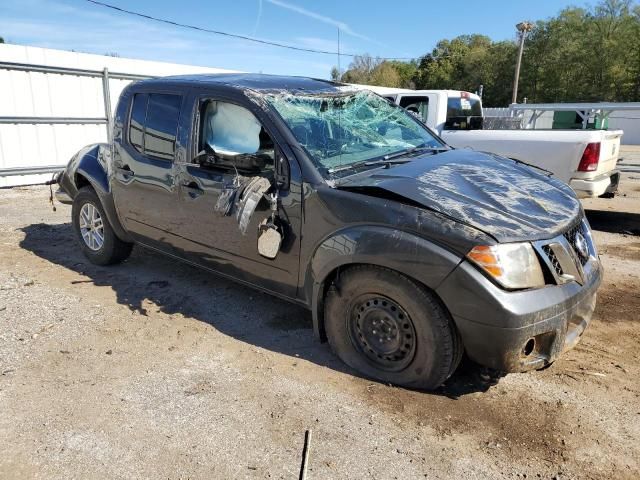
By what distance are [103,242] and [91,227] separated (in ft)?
0.85

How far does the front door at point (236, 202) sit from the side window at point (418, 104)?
6584 mm

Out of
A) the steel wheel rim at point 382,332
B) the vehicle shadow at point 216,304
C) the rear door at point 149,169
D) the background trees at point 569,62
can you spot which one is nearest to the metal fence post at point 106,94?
the vehicle shadow at point 216,304

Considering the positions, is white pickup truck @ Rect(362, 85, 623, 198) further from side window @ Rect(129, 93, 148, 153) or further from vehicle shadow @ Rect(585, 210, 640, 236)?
side window @ Rect(129, 93, 148, 153)

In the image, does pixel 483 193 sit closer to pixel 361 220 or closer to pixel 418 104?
pixel 361 220

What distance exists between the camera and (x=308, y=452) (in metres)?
2.50

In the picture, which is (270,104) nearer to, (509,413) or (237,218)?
(237,218)

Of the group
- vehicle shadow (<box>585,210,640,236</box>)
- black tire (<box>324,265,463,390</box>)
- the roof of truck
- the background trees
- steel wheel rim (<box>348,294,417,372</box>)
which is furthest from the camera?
the background trees

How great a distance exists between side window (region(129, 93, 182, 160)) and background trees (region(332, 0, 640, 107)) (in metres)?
35.8

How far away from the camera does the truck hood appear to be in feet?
8.81

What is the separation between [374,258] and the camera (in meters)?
2.83

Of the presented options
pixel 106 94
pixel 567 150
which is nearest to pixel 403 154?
pixel 567 150

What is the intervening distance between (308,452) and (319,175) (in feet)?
5.39

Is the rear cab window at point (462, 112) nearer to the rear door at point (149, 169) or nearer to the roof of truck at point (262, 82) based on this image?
the roof of truck at point (262, 82)

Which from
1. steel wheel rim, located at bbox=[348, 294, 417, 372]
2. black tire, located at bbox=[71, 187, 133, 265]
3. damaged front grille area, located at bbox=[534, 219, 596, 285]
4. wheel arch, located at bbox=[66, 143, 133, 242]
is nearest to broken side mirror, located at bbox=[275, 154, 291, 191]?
steel wheel rim, located at bbox=[348, 294, 417, 372]
